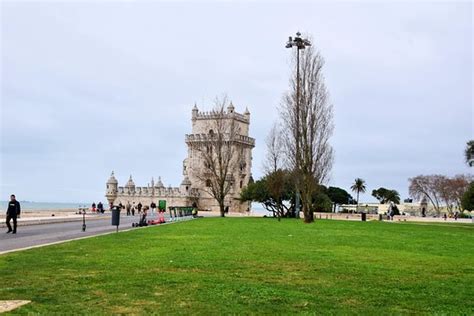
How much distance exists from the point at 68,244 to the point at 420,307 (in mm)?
13223

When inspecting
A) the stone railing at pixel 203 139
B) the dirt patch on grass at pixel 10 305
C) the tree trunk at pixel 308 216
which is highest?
the stone railing at pixel 203 139

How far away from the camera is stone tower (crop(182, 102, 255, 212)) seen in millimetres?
93062

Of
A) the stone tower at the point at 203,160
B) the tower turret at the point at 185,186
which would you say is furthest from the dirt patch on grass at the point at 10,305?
the tower turret at the point at 185,186

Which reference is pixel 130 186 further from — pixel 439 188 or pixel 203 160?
pixel 439 188

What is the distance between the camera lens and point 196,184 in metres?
96.2

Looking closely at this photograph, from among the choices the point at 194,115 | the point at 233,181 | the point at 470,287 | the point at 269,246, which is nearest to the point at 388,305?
the point at 470,287

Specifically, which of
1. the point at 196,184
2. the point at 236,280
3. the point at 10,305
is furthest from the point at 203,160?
the point at 10,305

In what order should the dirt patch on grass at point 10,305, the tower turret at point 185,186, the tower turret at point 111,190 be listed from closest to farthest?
the dirt patch on grass at point 10,305 < the tower turret at point 185,186 < the tower turret at point 111,190

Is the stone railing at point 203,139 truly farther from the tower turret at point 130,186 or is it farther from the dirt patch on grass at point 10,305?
the dirt patch on grass at point 10,305

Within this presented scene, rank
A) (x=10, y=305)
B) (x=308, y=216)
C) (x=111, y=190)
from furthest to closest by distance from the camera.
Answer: (x=111, y=190) → (x=308, y=216) → (x=10, y=305)

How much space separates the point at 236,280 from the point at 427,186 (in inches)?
4118

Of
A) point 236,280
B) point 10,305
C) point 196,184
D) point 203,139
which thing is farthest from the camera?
point 196,184

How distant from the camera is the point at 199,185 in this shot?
95875mm

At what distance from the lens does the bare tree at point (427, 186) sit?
352 ft
